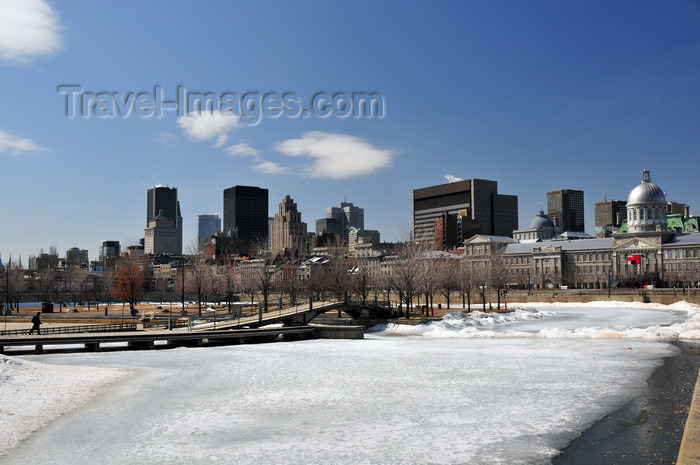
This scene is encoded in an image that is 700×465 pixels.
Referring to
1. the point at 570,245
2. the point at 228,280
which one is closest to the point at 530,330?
the point at 228,280

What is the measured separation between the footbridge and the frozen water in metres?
14.5

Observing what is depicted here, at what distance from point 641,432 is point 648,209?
16787cm

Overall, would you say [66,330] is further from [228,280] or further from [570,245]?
[570,245]

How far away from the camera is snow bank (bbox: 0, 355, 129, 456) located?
17562 mm

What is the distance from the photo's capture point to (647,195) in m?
168

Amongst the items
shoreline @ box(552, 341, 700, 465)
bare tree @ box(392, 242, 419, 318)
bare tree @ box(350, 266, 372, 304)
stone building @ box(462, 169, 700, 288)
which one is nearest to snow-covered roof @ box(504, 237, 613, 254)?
stone building @ box(462, 169, 700, 288)

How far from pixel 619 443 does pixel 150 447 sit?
11.6 metres

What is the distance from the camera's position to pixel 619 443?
1540 centimetres

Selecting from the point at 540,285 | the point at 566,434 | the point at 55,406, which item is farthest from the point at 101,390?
→ the point at 540,285

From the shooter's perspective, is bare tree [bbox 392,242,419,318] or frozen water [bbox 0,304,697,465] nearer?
frozen water [bbox 0,304,697,465]

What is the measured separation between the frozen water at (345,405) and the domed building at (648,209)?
142002 millimetres

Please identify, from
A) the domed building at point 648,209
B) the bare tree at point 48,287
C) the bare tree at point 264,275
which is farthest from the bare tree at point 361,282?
the domed building at point 648,209

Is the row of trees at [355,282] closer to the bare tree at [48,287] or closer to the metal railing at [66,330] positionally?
the bare tree at [48,287]

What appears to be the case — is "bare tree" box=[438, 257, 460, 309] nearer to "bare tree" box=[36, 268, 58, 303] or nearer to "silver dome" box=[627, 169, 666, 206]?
"bare tree" box=[36, 268, 58, 303]
